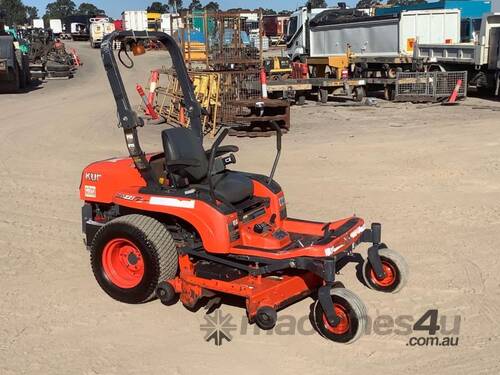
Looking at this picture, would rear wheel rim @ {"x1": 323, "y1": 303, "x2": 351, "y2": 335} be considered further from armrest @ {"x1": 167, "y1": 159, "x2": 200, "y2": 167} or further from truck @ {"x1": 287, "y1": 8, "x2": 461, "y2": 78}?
truck @ {"x1": 287, "y1": 8, "x2": 461, "y2": 78}

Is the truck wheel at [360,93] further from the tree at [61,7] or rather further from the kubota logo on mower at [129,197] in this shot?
the tree at [61,7]

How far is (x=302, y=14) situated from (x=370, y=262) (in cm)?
2163

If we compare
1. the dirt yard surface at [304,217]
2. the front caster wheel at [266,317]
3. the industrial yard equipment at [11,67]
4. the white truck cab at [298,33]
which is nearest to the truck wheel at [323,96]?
the dirt yard surface at [304,217]

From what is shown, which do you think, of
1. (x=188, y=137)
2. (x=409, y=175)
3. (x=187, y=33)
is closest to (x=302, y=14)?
(x=187, y=33)

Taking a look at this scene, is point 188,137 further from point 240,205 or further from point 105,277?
point 105,277

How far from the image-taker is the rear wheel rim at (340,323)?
14.4 ft

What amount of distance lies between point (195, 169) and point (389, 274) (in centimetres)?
184

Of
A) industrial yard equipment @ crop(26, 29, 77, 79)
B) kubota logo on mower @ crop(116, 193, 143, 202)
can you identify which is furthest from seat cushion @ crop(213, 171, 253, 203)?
industrial yard equipment @ crop(26, 29, 77, 79)

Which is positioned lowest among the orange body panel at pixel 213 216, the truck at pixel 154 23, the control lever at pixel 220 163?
the orange body panel at pixel 213 216

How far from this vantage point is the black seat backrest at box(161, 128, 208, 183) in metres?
5.05

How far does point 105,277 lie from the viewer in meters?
5.21

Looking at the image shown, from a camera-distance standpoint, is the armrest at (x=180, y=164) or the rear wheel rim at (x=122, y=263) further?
the rear wheel rim at (x=122, y=263)

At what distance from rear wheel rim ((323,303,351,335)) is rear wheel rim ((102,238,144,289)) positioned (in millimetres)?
1580

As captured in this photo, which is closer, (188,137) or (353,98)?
(188,137)
